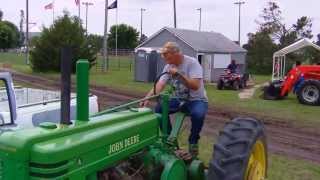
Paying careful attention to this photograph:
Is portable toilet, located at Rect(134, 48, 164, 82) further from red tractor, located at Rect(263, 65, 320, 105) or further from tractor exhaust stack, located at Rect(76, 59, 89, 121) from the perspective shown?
tractor exhaust stack, located at Rect(76, 59, 89, 121)

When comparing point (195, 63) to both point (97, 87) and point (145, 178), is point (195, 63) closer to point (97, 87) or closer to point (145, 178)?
point (145, 178)

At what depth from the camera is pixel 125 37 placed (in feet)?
285

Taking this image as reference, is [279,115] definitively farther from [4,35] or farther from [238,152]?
[4,35]

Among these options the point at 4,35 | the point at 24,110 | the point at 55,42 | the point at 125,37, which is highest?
the point at 125,37

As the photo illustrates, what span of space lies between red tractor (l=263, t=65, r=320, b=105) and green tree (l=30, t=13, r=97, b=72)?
1693 cm

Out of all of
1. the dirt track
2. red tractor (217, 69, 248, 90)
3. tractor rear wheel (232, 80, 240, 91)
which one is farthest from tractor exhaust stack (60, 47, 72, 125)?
tractor rear wheel (232, 80, 240, 91)

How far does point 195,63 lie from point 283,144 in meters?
5.36

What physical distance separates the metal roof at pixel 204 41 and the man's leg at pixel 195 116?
26095 mm

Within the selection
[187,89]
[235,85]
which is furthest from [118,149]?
[235,85]

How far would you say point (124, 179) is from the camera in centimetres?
438

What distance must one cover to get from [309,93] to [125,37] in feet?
225

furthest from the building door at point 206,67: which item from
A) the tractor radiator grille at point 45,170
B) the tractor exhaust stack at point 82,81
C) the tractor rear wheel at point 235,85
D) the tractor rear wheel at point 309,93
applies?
the tractor radiator grille at point 45,170

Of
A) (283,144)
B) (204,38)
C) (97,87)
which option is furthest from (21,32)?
(283,144)

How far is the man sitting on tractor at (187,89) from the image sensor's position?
5.95 meters
